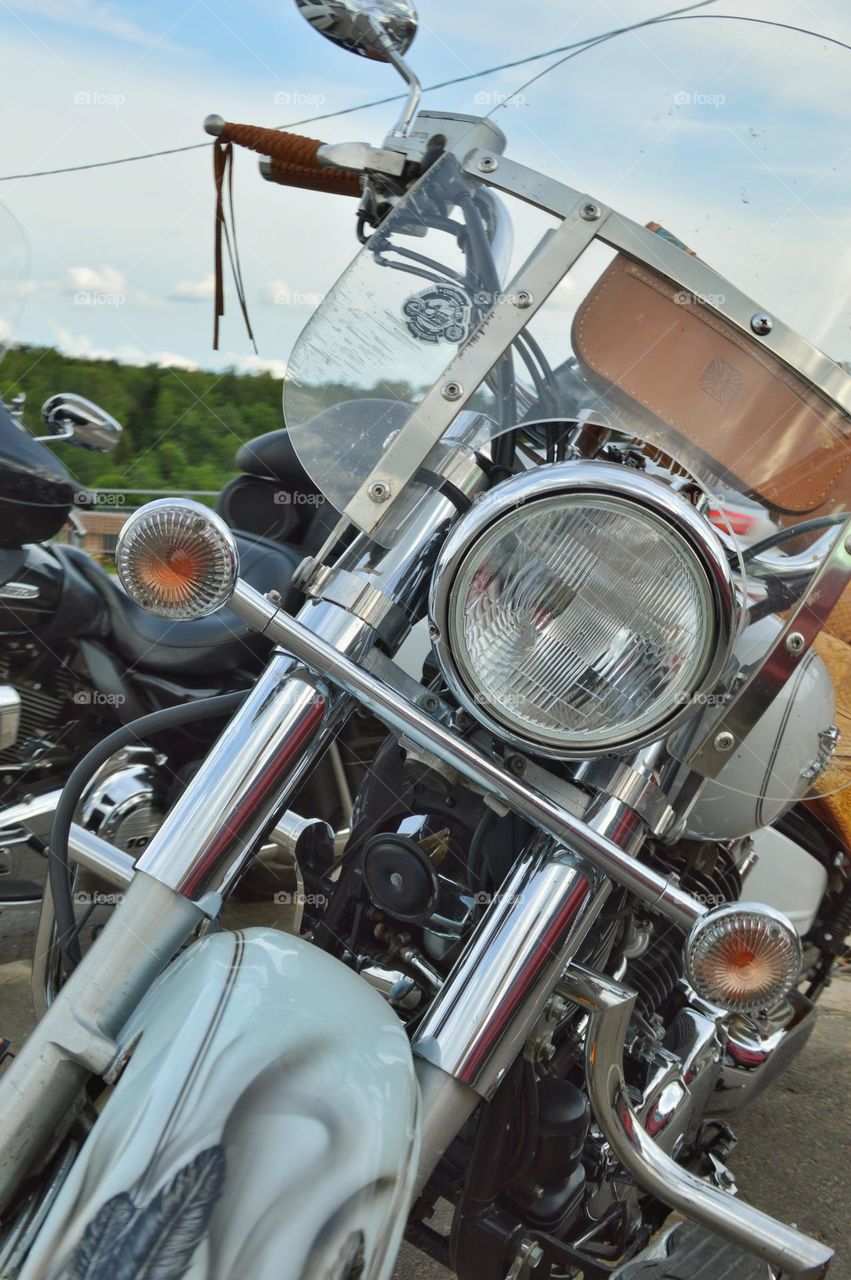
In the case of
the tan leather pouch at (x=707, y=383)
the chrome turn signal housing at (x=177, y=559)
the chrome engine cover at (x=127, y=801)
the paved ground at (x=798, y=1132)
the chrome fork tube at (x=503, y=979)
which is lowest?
the chrome engine cover at (x=127, y=801)

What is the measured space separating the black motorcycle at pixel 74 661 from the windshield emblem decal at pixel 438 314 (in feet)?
4.89

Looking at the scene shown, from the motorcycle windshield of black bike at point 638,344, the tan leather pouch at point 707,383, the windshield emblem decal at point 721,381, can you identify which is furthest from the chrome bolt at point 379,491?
→ the windshield emblem decal at point 721,381

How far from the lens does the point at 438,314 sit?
1.46m

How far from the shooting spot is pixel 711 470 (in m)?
1.42

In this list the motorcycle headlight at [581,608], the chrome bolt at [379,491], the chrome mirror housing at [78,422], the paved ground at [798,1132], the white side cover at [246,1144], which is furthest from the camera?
the chrome mirror housing at [78,422]

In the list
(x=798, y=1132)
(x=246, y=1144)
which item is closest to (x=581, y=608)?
(x=246, y=1144)

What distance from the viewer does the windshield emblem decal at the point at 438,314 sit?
4.75ft

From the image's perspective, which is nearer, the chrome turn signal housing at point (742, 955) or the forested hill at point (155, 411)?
the chrome turn signal housing at point (742, 955)

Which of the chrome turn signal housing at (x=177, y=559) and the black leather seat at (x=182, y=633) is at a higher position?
the chrome turn signal housing at (x=177, y=559)

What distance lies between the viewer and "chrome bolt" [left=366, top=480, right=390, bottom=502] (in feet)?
4.58

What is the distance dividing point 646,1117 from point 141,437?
304 centimetres

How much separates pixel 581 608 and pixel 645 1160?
2.33 feet

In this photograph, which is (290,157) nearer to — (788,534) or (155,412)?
(788,534)

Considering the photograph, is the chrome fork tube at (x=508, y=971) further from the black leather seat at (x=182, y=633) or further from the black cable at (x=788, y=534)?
the black leather seat at (x=182, y=633)
